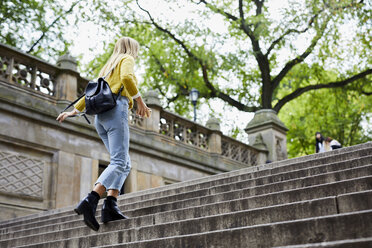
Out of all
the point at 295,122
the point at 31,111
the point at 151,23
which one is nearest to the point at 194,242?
the point at 31,111

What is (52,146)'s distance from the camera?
9.55 meters

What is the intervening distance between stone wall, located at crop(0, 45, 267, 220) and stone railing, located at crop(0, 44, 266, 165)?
21 mm

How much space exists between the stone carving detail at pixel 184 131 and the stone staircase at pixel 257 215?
592 centimetres

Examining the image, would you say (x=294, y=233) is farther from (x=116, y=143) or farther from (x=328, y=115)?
(x=328, y=115)

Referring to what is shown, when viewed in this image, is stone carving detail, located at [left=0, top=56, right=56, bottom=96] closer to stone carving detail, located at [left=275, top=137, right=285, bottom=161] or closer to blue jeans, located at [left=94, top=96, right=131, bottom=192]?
blue jeans, located at [left=94, top=96, right=131, bottom=192]

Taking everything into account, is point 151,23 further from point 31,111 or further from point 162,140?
point 31,111

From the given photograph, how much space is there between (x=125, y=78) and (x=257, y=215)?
1757mm

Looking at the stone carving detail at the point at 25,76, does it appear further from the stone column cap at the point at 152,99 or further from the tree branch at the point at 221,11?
the tree branch at the point at 221,11

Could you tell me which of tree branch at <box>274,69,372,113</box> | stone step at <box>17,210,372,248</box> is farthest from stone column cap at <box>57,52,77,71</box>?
tree branch at <box>274,69,372,113</box>

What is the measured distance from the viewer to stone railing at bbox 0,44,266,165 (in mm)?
9523

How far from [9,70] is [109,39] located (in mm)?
10776

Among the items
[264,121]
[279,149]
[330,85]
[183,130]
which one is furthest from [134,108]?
[330,85]

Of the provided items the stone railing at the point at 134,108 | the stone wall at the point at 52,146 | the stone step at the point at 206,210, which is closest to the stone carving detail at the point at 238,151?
the stone railing at the point at 134,108

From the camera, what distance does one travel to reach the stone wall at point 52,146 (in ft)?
29.1
